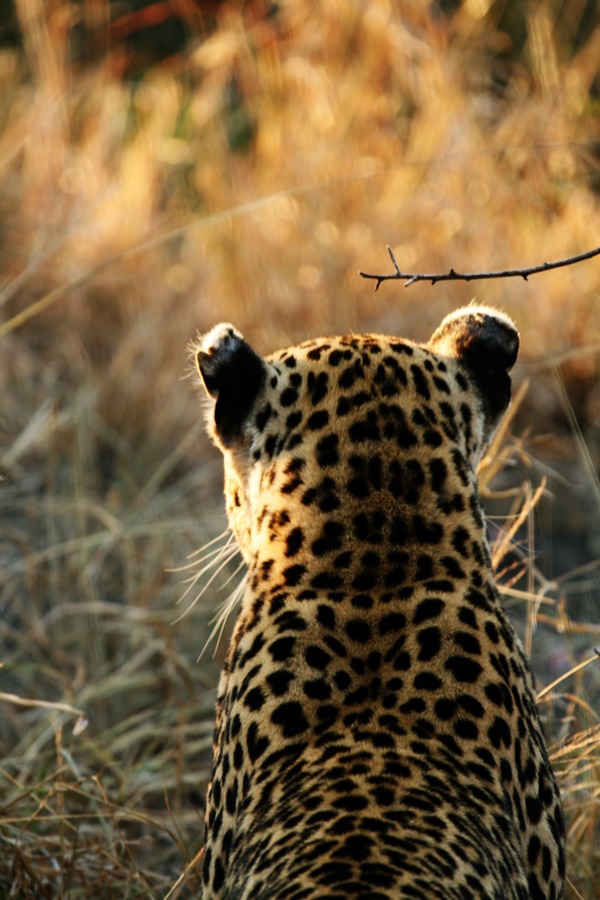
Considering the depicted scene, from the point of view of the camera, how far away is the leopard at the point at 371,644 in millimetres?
2500

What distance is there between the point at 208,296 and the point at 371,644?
5105 millimetres

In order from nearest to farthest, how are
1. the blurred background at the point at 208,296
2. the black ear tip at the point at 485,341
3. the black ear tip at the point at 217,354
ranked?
the black ear tip at the point at 217,354, the black ear tip at the point at 485,341, the blurred background at the point at 208,296

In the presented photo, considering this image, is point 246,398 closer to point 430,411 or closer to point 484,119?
point 430,411

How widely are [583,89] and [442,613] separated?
5.79 metres

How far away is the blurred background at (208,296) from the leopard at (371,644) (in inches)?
51.4

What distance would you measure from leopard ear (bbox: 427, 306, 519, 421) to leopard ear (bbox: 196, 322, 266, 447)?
43 centimetres

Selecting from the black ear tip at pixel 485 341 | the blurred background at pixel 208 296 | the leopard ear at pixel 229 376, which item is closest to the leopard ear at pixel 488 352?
the black ear tip at pixel 485 341

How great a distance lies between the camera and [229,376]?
10.4ft

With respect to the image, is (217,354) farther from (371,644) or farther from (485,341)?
(371,644)

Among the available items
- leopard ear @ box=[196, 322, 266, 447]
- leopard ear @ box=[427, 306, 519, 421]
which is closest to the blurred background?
leopard ear @ box=[427, 306, 519, 421]

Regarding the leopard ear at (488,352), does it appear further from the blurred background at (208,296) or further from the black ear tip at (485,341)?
the blurred background at (208,296)

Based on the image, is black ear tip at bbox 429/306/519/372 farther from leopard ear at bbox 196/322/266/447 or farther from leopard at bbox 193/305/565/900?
leopard ear at bbox 196/322/266/447

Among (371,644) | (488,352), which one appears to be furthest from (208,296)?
(371,644)

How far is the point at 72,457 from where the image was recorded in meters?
6.31
